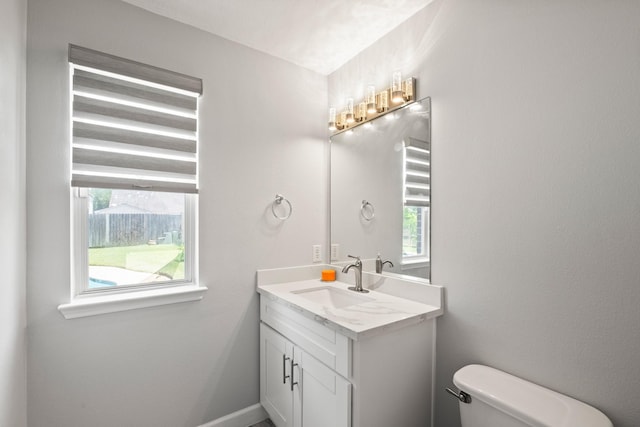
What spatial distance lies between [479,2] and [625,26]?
0.61 m

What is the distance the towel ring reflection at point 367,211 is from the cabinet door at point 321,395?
950mm

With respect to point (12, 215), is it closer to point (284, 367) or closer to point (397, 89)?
point (284, 367)

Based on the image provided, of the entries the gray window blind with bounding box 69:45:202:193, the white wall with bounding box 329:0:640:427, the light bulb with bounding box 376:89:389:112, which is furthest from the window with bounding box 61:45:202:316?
the white wall with bounding box 329:0:640:427

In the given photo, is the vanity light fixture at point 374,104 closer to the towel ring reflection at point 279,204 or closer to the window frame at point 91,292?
the towel ring reflection at point 279,204

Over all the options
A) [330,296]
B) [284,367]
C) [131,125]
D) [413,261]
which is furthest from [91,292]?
[413,261]

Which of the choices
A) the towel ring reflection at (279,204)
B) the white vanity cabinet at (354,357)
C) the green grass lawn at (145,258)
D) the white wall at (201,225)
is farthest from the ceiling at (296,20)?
the white vanity cabinet at (354,357)

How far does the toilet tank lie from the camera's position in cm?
100

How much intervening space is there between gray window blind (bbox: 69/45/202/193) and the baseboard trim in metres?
1.45

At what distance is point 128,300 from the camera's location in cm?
159

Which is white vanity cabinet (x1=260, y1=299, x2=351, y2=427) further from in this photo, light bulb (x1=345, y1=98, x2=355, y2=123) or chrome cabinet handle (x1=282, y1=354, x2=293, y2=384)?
light bulb (x1=345, y1=98, x2=355, y2=123)

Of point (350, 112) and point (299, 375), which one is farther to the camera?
point (350, 112)

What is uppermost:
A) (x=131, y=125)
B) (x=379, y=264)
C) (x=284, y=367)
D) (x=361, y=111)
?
(x=361, y=111)

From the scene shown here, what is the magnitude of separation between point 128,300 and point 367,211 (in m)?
1.51

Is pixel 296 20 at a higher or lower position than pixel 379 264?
higher
